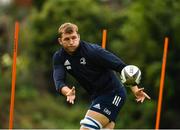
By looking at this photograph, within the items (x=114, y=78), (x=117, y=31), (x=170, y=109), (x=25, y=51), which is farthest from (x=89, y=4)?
(x=114, y=78)

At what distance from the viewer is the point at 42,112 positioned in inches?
1045

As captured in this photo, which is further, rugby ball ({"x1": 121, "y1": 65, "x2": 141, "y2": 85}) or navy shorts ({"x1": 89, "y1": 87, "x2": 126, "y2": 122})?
navy shorts ({"x1": 89, "y1": 87, "x2": 126, "y2": 122})

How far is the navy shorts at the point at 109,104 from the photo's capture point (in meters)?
8.09

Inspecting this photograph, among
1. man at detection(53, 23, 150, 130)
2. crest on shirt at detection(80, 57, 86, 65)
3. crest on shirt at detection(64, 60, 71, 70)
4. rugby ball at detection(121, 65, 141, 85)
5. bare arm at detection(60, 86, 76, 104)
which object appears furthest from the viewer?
crest on shirt at detection(64, 60, 71, 70)

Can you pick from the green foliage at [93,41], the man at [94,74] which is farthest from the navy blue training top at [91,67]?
the green foliage at [93,41]

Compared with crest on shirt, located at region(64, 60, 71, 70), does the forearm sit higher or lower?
lower

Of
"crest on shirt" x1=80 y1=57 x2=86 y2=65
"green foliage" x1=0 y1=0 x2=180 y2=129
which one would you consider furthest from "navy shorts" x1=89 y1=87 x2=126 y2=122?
"green foliage" x1=0 y1=0 x2=180 y2=129

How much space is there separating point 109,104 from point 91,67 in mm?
530

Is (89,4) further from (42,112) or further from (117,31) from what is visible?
(42,112)

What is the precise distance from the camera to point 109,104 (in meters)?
8.13

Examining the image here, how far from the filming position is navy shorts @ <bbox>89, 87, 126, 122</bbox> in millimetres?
8094

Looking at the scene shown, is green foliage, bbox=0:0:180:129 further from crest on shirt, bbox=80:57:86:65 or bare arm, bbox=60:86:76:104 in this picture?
bare arm, bbox=60:86:76:104

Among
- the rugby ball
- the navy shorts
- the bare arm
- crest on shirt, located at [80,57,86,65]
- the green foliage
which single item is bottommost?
the green foliage

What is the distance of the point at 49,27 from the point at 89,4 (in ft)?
6.83
